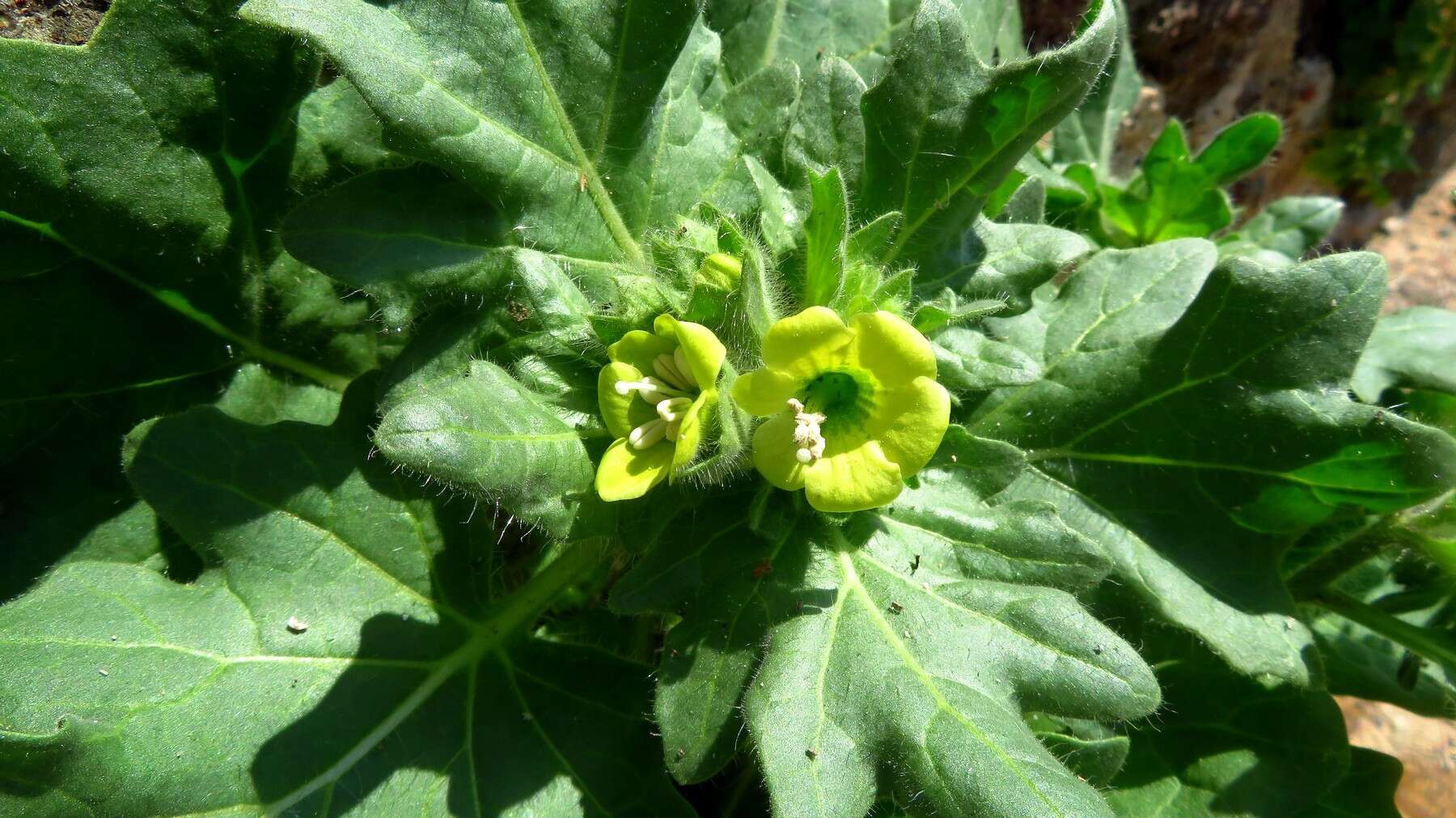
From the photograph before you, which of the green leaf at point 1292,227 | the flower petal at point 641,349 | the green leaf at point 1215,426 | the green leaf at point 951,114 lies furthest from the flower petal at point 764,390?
the green leaf at point 1292,227

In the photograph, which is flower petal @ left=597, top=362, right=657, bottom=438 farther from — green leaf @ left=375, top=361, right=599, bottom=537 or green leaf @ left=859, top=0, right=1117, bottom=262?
green leaf @ left=859, top=0, right=1117, bottom=262

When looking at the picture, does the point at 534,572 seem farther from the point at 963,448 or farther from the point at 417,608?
the point at 963,448

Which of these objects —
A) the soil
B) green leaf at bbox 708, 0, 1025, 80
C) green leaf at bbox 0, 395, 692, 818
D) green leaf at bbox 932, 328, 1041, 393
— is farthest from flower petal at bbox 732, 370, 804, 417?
the soil

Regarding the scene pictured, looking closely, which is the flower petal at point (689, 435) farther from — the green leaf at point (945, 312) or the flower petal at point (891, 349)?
the green leaf at point (945, 312)

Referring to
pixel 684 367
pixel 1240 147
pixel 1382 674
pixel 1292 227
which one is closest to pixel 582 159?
pixel 684 367

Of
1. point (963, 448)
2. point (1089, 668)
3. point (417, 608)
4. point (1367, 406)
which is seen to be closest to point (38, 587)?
point (417, 608)

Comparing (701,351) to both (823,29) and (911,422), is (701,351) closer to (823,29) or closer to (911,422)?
(911,422)
